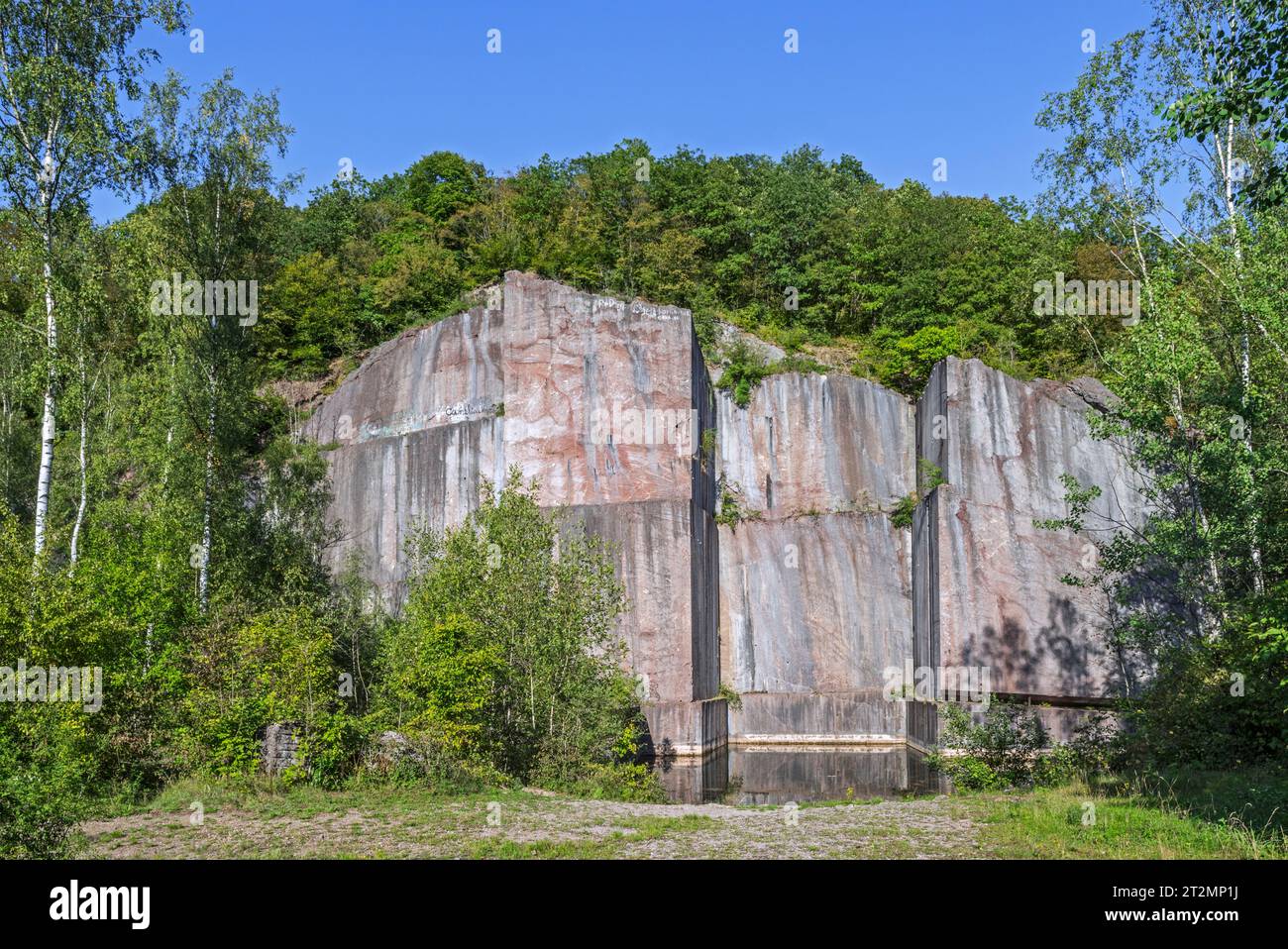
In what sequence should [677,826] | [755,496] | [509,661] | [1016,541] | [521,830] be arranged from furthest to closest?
1. [755,496]
2. [1016,541]
3. [509,661]
4. [677,826]
5. [521,830]

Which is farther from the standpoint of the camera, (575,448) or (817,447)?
(817,447)

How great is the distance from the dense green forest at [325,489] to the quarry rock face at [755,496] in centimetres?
252

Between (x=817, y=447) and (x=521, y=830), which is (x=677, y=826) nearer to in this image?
(x=521, y=830)

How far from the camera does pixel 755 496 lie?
38.9 meters

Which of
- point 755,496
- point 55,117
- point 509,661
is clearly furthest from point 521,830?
point 755,496

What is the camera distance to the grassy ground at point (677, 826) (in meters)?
11.9

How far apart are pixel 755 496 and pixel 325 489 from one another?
644 inches

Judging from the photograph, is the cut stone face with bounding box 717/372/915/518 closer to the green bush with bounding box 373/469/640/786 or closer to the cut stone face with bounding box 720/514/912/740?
the cut stone face with bounding box 720/514/912/740

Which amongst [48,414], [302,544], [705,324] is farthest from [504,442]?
[48,414]

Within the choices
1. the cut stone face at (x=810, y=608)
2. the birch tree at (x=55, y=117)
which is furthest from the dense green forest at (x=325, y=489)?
the cut stone face at (x=810, y=608)

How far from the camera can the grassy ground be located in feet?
39.0

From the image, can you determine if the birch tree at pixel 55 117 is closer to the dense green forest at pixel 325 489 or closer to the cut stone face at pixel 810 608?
the dense green forest at pixel 325 489

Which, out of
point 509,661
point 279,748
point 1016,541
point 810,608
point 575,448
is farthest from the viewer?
point 810,608
